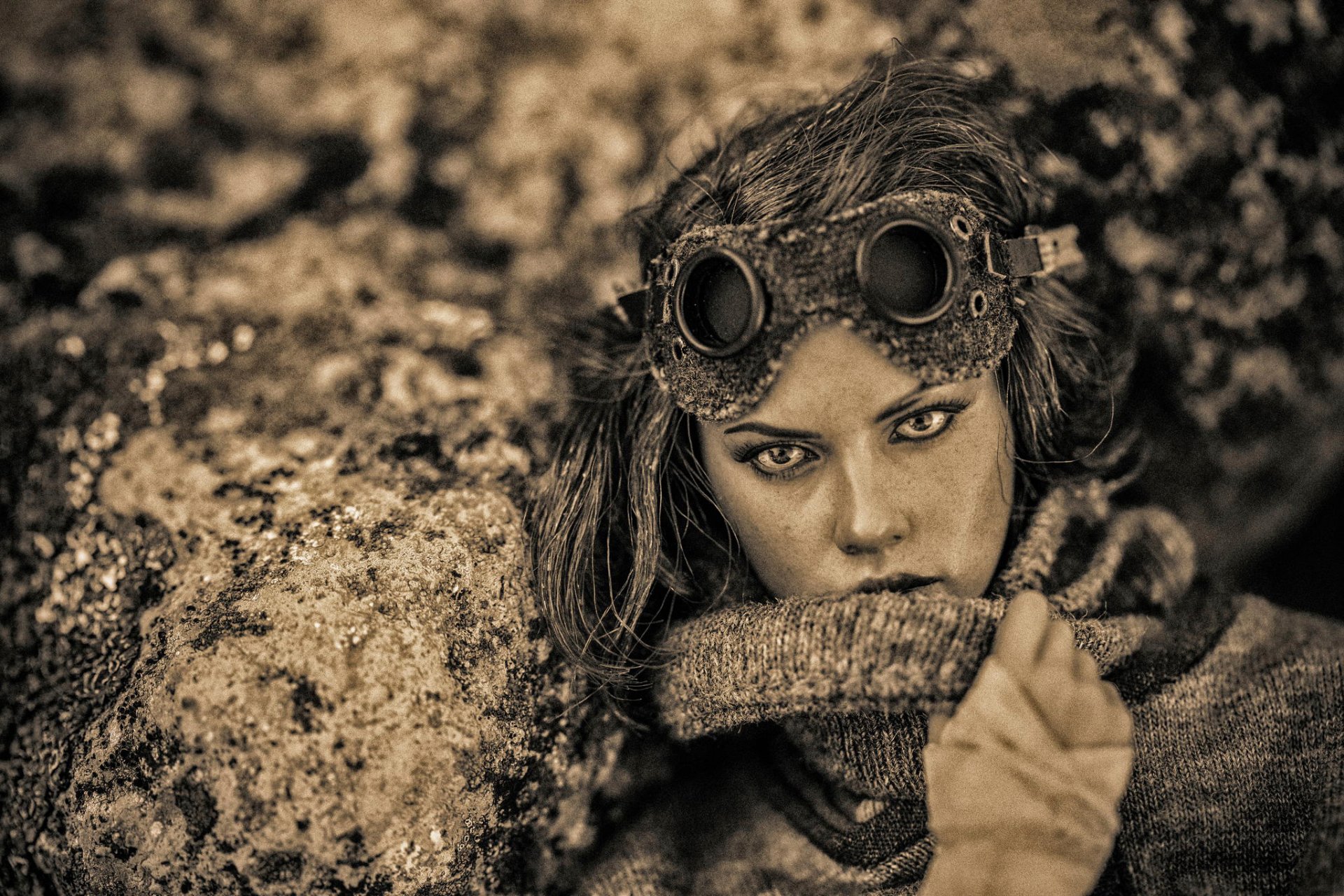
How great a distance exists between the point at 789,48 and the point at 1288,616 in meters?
1.43

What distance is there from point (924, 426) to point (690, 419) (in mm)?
372

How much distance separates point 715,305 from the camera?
1.21 metres

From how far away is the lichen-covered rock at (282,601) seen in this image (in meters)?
1.17

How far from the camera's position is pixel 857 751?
1.28 meters

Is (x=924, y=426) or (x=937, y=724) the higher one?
(x=924, y=426)

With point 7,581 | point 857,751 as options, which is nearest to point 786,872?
point 857,751

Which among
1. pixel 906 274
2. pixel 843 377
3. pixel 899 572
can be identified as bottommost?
pixel 899 572

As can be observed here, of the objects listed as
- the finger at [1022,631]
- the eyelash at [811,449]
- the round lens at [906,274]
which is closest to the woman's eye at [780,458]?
the eyelash at [811,449]

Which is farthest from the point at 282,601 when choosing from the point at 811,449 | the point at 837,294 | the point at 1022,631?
the point at 1022,631

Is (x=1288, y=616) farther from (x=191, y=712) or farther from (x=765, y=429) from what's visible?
(x=191, y=712)

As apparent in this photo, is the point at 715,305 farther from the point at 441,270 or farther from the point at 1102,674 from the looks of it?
the point at 441,270

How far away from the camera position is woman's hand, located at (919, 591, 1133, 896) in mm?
1001

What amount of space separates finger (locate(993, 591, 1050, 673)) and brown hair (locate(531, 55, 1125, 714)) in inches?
13.7

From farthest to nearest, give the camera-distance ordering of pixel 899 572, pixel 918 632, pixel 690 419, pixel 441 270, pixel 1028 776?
pixel 441 270, pixel 690 419, pixel 899 572, pixel 918 632, pixel 1028 776
